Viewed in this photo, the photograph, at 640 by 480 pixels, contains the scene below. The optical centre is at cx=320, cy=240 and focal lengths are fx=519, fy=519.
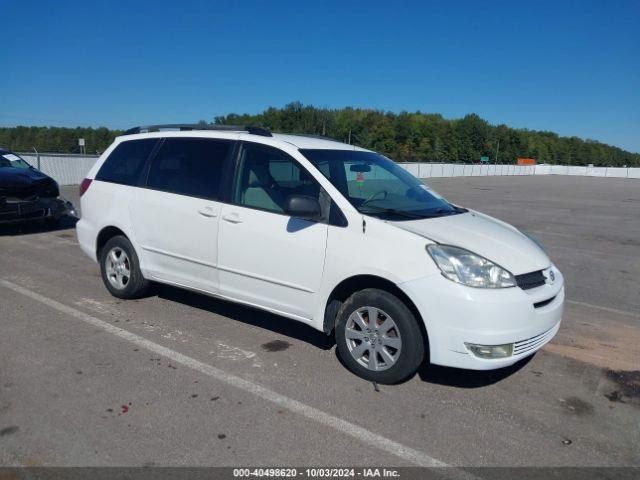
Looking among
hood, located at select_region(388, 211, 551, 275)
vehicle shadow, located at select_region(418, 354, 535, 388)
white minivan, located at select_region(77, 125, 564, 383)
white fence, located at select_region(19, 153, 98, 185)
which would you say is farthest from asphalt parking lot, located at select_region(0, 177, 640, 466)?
white fence, located at select_region(19, 153, 98, 185)

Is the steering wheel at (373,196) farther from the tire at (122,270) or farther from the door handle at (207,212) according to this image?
the tire at (122,270)

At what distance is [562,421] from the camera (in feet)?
11.5

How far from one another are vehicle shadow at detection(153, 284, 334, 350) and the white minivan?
450mm

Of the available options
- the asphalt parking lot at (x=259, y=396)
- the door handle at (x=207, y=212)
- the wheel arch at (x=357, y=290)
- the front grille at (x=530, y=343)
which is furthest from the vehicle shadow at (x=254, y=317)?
the front grille at (x=530, y=343)

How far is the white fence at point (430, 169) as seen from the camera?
1923 centimetres

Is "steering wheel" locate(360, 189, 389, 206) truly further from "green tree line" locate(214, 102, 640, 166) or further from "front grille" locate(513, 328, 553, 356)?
"green tree line" locate(214, 102, 640, 166)

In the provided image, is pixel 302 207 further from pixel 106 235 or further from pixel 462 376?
pixel 106 235

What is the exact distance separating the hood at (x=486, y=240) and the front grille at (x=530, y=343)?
486 millimetres

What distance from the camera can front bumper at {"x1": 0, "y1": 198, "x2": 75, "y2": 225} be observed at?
908 centimetres

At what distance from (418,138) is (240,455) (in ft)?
348

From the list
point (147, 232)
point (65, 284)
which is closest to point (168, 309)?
point (147, 232)

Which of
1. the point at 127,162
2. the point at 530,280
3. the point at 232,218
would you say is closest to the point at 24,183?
the point at 127,162

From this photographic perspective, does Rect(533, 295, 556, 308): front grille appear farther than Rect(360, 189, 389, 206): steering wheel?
No

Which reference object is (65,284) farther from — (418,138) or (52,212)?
(418,138)
